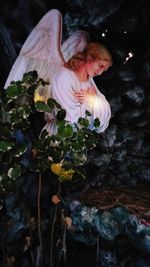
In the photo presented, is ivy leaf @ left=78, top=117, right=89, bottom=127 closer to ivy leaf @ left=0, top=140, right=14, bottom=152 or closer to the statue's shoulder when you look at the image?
the statue's shoulder

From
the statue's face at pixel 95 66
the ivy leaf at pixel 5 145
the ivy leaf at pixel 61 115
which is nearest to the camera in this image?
the ivy leaf at pixel 5 145

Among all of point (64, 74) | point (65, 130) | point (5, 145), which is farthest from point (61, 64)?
point (5, 145)

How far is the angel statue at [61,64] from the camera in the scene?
1.81m

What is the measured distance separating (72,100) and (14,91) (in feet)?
1.11

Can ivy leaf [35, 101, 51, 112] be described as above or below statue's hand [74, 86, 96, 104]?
below

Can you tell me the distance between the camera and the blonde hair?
6.03ft

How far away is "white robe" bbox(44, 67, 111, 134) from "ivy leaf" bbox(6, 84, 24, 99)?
0.70 feet

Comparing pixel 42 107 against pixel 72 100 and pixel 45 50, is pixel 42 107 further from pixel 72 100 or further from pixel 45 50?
pixel 45 50

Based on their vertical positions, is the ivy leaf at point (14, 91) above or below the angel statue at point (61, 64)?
below

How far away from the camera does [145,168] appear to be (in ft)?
8.80

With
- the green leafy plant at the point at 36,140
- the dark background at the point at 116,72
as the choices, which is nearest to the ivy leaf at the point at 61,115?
the green leafy plant at the point at 36,140

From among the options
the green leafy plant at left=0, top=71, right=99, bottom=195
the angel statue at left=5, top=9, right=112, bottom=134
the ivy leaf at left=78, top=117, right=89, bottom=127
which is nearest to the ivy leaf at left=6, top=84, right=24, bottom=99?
the green leafy plant at left=0, top=71, right=99, bottom=195

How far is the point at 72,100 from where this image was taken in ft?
6.03

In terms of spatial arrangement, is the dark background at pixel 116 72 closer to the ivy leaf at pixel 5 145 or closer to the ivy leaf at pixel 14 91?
the ivy leaf at pixel 14 91
